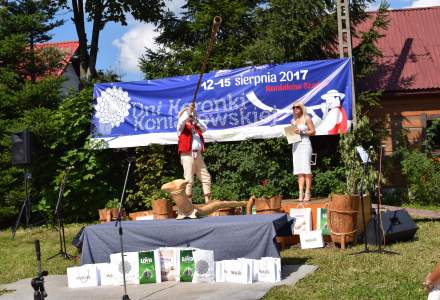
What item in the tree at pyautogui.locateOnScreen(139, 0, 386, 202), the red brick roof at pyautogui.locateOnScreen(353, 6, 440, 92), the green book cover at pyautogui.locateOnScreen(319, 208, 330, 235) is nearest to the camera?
the green book cover at pyautogui.locateOnScreen(319, 208, 330, 235)

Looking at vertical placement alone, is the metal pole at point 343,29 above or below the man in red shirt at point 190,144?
above

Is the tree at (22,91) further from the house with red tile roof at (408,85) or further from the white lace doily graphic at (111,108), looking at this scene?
the house with red tile roof at (408,85)

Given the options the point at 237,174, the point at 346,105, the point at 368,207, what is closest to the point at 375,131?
the point at 346,105

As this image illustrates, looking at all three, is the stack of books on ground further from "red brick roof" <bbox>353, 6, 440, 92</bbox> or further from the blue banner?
"red brick roof" <bbox>353, 6, 440, 92</bbox>

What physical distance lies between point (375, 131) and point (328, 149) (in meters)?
1.29

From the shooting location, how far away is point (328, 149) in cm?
1353

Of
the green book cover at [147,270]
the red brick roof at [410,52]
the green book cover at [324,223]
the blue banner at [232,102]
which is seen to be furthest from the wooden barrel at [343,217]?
the red brick roof at [410,52]

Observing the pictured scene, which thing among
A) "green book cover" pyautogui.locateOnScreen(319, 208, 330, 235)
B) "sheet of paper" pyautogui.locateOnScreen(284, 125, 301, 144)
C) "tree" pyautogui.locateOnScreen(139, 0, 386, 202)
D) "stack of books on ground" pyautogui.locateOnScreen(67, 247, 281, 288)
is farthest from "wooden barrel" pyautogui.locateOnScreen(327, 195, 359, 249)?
"tree" pyautogui.locateOnScreen(139, 0, 386, 202)

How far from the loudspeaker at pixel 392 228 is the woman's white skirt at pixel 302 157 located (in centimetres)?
153

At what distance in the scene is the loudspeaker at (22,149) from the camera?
1057 cm

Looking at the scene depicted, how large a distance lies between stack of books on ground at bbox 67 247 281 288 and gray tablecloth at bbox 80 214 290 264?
8.6 inches

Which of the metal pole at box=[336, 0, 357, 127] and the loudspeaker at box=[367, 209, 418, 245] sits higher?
the metal pole at box=[336, 0, 357, 127]

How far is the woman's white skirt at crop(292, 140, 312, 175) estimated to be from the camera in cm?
1035

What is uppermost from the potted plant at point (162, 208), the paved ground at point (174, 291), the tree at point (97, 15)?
the tree at point (97, 15)
